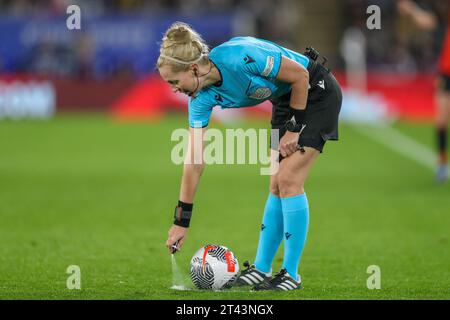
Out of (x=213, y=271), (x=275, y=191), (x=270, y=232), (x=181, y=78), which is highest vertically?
(x=181, y=78)

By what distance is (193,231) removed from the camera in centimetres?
976

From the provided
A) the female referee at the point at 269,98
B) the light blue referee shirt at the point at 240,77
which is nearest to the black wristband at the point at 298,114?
the female referee at the point at 269,98

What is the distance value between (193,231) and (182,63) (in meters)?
3.86

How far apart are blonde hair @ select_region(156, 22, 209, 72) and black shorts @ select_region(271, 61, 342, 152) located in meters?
0.90

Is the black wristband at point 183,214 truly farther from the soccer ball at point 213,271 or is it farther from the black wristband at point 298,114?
the black wristband at point 298,114

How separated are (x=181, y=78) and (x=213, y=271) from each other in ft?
4.67

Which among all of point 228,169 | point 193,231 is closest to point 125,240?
point 193,231

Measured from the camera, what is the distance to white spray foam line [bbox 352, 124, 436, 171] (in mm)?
16781

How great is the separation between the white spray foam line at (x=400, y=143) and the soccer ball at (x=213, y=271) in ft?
30.0

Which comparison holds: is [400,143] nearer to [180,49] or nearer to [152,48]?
[152,48]

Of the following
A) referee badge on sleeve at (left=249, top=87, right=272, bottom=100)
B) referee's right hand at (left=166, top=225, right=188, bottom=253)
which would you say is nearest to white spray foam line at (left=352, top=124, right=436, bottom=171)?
referee badge on sleeve at (left=249, top=87, right=272, bottom=100)

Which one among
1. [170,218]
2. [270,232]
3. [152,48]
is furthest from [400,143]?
[270,232]

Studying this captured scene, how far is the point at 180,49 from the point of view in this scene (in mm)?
6133
